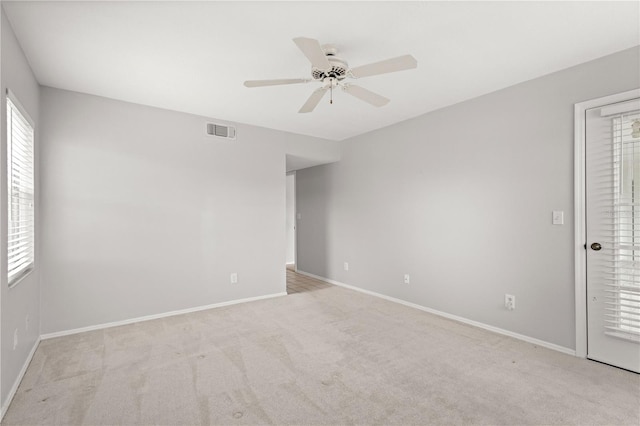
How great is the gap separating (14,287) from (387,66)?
2.92m

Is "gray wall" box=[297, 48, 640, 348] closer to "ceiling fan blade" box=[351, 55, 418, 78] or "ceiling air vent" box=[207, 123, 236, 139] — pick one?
"ceiling fan blade" box=[351, 55, 418, 78]

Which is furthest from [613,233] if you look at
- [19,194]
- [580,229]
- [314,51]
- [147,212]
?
[19,194]

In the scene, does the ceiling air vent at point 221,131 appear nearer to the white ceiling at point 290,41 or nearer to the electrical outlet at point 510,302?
the white ceiling at point 290,41

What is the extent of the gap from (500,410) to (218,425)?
1661 millimetres

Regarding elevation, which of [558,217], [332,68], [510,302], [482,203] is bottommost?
[510,302]

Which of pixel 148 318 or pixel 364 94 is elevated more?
pixel 364 94

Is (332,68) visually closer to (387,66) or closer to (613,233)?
(387,66)

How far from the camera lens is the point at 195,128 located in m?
3.95

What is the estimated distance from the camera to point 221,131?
163 inches

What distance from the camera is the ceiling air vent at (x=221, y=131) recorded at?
13.3 ft

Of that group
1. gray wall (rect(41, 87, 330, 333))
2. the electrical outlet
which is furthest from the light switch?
gray wall (rect(41, 87, 330, 333))

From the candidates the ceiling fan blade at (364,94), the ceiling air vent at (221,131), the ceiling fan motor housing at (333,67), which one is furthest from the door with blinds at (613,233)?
the ceiling air vent at (221,131)

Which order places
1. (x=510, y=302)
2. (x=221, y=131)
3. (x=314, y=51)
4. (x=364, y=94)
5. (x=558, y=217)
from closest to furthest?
(x=314, y=51)
(x=364, y=94)
(x=558, y=217)
(x=510, y=302)
(x=221, y=131)

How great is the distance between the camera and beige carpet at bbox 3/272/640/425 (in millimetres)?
1913
